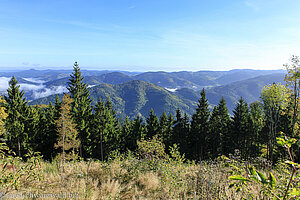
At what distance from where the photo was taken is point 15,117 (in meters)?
32.3

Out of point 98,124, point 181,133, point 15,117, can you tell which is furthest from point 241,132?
point 15,117

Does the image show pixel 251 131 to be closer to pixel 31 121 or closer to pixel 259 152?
pixel 259 152

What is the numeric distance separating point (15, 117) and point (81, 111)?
11371 mm

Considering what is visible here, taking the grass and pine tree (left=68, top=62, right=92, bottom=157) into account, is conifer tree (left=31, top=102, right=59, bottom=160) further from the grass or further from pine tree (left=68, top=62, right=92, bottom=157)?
the grass

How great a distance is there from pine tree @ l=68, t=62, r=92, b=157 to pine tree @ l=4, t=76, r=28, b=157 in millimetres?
9062

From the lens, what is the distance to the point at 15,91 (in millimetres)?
31406

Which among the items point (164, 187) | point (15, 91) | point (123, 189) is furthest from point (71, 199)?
point (15, 91)

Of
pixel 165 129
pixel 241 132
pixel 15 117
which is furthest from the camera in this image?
pixel 165 129

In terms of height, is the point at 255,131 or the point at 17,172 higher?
the point at 17,172

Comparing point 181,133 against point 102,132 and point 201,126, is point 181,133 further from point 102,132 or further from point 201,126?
point 102,132

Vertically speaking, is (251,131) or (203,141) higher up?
(251,131)

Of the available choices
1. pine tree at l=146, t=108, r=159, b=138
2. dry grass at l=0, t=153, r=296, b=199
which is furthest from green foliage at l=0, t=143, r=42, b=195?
pine tree at l=146, t=108, r=159, b=138

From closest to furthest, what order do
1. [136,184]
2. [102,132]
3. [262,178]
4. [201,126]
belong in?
1. [262,178]
2. [136,184]
3. [102,132]
4. [201,126]

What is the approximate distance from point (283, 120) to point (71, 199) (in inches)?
1543
